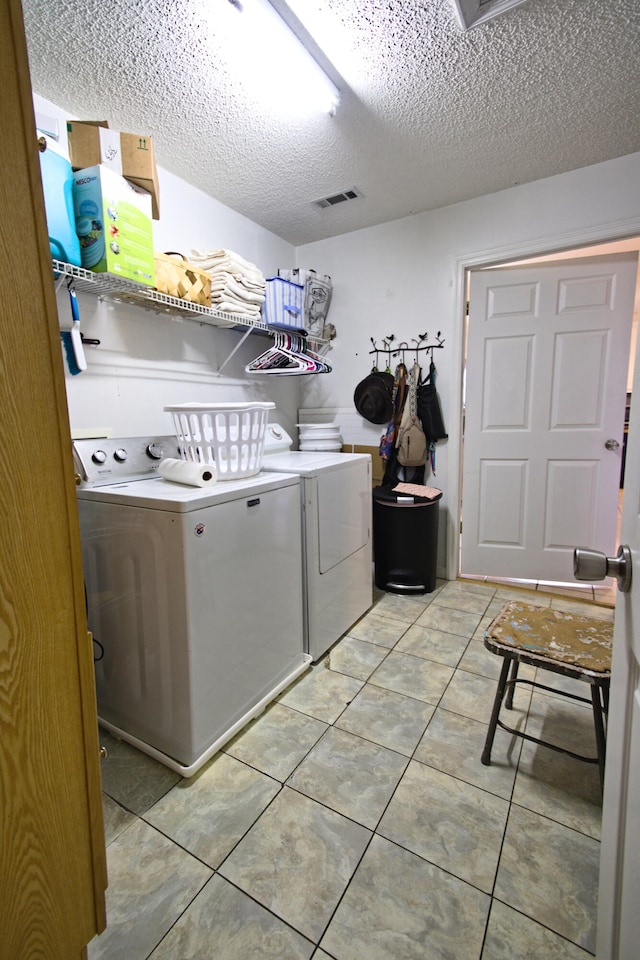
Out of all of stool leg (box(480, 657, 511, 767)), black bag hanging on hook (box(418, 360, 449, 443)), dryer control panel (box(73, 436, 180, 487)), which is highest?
black bag hanging on hook (box(418, 360, 449, 443))

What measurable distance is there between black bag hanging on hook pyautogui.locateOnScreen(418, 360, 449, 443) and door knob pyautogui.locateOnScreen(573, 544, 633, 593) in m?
2.22

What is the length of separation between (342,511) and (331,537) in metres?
0.16

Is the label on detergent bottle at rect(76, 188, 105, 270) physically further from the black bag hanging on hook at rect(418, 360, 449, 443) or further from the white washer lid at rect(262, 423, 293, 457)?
the black bag hanging on hook at rect(418, 360, 449, 443)

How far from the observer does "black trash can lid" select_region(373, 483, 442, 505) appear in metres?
2.72

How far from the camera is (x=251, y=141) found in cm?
196

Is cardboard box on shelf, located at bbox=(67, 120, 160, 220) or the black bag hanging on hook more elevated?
cardboard box on shelf, located at bbox=(67, 120, 160, 220)

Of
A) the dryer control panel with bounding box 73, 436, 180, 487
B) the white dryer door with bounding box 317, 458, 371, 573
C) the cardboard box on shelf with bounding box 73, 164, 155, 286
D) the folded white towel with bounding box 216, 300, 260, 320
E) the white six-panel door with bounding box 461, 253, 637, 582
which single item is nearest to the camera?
the cardboard box on shelf with bounding box 73, 164, 155, 286

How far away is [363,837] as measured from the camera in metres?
1.19

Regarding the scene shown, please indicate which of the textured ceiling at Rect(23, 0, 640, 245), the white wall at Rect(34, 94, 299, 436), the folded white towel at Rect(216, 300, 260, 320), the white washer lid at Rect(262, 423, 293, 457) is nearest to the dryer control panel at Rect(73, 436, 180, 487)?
the white wall at Rect(34, 94, 299, 436)

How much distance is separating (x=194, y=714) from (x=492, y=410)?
251 cm

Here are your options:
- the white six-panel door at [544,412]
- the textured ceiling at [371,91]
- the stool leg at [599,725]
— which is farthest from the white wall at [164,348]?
the stool leg at [599,725]

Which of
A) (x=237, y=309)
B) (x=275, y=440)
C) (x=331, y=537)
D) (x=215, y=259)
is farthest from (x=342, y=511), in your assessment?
(x=215, y=259)

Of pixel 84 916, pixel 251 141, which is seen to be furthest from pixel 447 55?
pixel 84 916

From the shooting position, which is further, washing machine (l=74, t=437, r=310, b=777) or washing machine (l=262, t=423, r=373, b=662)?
washing machine (l=262, t=423, r=373, b=662)
